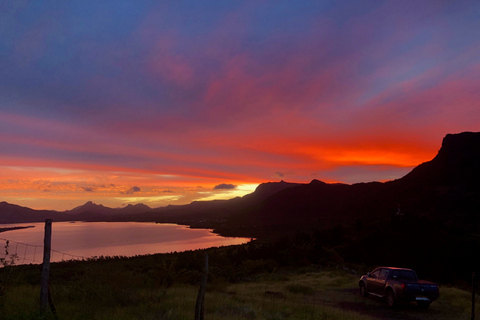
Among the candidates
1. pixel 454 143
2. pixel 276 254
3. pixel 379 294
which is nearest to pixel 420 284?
pixel 379 294

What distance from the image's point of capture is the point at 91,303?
11828mm

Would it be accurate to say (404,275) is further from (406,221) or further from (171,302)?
(406,221)

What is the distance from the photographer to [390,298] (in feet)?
55.8

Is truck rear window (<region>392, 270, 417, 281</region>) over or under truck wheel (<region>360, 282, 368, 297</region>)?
over

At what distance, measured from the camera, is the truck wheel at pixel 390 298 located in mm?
16750

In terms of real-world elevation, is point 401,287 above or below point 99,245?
above

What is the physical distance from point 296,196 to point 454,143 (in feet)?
291

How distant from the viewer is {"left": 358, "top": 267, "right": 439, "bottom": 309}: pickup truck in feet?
52.8

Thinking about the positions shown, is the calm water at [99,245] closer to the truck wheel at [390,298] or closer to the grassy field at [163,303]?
the grassy field at [163,303]

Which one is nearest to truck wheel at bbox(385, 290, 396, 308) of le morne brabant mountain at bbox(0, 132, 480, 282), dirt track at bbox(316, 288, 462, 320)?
dirt track at bbox(316, 288, 462, 320)

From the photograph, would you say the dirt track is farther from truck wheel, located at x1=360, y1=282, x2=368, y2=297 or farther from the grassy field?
truck wheel, located at x1=360, y1=282, x2=368, y2=297

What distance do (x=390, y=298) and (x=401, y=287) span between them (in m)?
1.13

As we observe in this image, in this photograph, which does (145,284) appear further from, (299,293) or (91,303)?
(299,293)

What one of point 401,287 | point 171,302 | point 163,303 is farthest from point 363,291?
point 163,303
